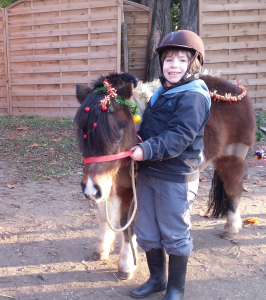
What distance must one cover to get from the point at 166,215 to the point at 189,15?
23.6 feet

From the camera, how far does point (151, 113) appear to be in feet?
7.57

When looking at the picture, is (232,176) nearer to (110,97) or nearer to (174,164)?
(174,164)

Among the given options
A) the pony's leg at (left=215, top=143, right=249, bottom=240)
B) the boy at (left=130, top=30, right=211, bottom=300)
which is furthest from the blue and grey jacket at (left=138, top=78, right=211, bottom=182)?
the pony's leg at (left=215, top=143, right=249, bottom=240)

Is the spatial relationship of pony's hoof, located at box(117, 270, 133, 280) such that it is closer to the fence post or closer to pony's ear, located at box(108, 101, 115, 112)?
pony's ear, located at box(108, 101, 115, 112)

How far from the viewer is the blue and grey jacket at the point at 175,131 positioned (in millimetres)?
1980

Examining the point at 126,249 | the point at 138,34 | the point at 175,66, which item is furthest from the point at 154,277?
the point at 138,34

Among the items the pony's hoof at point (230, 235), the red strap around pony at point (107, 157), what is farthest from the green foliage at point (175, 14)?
the red strap around pony at point (107, 157)

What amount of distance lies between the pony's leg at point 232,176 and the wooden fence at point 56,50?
18.3ft

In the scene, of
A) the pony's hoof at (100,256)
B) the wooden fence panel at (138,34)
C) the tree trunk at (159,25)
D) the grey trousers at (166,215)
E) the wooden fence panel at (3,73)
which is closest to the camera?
the grey trousers at (166,215)

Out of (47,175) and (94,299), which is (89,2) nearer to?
(47,175)

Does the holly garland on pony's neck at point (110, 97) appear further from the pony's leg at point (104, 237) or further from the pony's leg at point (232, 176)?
the pony's leg at point (232, 176)

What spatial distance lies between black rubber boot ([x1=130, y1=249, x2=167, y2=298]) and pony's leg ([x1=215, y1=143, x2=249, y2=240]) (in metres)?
1.28

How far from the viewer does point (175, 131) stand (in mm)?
2014

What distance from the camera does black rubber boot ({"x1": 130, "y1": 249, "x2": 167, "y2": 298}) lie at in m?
2.45
